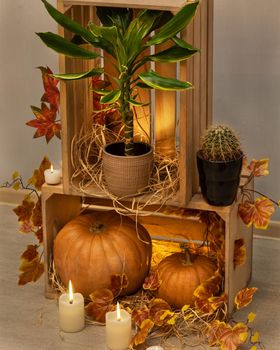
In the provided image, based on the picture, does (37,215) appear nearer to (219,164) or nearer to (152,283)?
(152,283)

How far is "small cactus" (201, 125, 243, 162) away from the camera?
2.64 m

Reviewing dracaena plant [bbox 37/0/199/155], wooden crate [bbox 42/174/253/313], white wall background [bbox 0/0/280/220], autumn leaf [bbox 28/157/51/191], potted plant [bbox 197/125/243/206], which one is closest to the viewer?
dracaena plant [bbox 37/0/199/155]

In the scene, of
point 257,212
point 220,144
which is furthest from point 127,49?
point 257,212

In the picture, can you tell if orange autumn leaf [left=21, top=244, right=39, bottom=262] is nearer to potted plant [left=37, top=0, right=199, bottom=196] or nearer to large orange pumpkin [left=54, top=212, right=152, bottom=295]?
large orange pumpkin [left=54, top=212, right=152, bottom=295]

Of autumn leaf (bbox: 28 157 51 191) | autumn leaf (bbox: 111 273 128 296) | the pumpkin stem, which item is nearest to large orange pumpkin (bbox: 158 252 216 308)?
the pumpkin stem

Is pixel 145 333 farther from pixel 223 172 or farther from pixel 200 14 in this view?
pixel 200 14

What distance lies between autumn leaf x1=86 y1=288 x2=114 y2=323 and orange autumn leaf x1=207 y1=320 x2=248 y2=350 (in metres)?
0.31

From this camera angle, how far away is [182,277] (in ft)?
9.25

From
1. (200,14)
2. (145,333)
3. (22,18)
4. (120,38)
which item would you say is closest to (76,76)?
(120,38)

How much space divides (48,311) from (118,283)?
0.80 ft

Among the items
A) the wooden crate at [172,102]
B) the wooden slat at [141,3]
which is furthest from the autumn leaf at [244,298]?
the wooden slat at [141,3]

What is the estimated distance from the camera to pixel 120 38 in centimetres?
260

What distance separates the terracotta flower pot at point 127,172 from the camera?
271 cm

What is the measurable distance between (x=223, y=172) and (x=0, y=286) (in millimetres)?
859
